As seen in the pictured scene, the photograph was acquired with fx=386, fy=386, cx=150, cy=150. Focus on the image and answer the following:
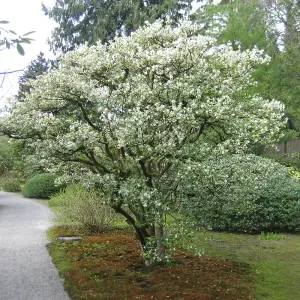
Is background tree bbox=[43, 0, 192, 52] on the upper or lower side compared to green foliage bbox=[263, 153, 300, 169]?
upper

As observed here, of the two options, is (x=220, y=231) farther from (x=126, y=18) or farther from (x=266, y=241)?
(x=126, y=18)

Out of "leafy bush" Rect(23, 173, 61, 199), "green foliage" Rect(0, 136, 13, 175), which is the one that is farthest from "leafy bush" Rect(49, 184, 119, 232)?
"green foliage" Rect(0, 136, 13, 175)

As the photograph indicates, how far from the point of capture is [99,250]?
27.6 feet

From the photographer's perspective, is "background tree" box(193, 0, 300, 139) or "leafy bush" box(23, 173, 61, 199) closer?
"background tree" box(193, 0, 300, 139)

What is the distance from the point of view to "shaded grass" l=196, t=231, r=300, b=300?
6039 mm

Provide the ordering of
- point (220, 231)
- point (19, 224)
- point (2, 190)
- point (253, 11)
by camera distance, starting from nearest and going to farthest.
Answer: point (220, 231), point (19, 224), point (253, 11), point (2, 190)

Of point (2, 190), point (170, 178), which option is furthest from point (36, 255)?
point (2, 190)

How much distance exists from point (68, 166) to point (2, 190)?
2014 cm

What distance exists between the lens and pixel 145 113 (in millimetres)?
4879

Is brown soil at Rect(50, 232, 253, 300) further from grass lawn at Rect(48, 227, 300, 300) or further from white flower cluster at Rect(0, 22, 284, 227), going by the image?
white flower cluster at Rect(0, 22, 284, 227)

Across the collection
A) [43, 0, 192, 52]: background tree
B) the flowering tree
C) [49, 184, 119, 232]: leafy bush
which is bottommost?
[49, 184, 119, 232]: leafy bush

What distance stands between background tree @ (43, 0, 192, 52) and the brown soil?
12.5 meters

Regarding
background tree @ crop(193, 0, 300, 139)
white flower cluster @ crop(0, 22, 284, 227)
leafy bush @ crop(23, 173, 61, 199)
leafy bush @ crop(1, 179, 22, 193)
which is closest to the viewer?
white flower cluster @ crop(0, 22, 284, 227)

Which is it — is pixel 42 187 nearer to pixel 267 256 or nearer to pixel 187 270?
pixel 267 256
